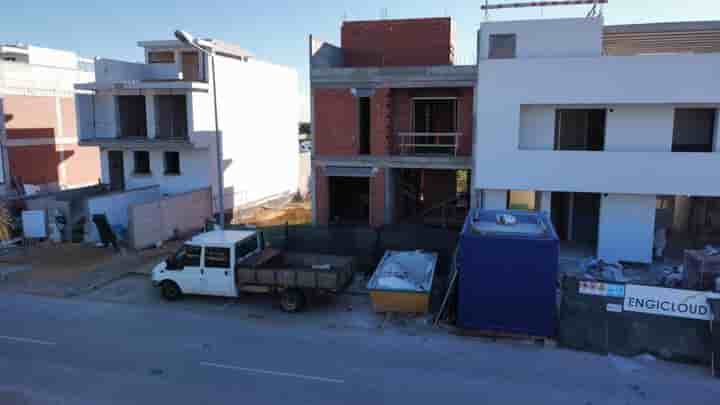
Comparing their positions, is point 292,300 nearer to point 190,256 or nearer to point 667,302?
point 190,256

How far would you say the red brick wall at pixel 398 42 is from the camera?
82.0 feet

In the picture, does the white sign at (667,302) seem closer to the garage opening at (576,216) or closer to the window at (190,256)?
the garage opening at (576,216)

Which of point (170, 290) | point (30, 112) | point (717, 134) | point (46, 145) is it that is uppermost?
point (30, 112)

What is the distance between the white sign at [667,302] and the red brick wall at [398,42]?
15542 mm

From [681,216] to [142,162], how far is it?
25.1 metres

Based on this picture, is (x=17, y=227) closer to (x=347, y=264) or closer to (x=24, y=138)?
(x=24, y=138)

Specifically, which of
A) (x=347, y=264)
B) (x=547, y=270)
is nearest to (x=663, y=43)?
(x=547, y=270)

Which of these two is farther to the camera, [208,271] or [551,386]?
[208,271]

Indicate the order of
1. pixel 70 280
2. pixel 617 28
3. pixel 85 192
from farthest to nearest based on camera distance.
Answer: pixel 85 192
pixel 617 28
pixel 70 280

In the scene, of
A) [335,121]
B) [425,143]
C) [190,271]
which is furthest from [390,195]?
[190,271]

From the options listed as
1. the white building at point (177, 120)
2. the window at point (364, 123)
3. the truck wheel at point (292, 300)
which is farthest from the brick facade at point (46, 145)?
the truck wheel at point (292, 300)

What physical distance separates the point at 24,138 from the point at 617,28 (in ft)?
109

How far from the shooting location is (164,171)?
92.8 ft

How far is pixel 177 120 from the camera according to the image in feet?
93.9
